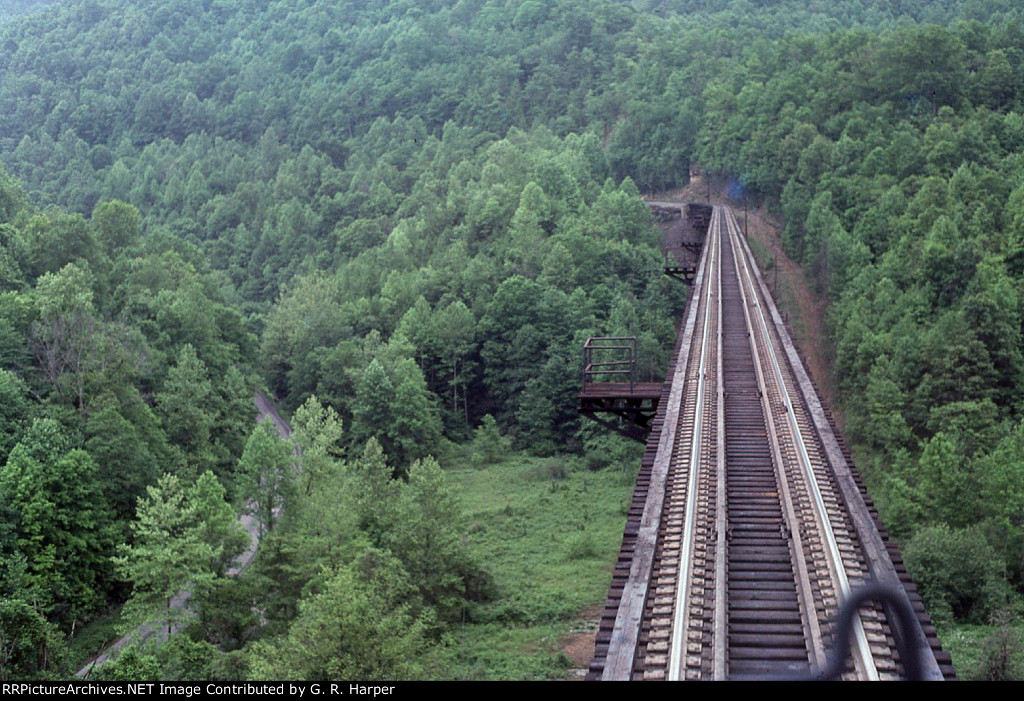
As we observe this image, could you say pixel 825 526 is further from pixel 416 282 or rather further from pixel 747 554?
pixel 416 282

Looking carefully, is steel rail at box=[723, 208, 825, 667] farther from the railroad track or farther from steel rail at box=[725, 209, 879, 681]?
steel rail at box=[725, 209, 879, 681]

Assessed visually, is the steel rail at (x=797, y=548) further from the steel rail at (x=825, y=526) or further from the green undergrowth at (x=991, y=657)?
the green undergrowth at (x=991, y=657)

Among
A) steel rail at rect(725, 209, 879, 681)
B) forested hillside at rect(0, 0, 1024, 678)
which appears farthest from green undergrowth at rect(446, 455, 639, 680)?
steel rail at rect(725, 209, 879, 681)

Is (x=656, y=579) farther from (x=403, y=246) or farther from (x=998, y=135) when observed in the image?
(x=403, y=246)

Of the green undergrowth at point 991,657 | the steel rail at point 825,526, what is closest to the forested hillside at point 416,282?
the green undergrowth at point 991,657

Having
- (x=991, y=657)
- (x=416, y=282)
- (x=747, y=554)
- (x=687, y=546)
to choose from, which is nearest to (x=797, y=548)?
(x=747, y=554)

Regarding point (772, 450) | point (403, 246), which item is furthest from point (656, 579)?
point (403, 246)
